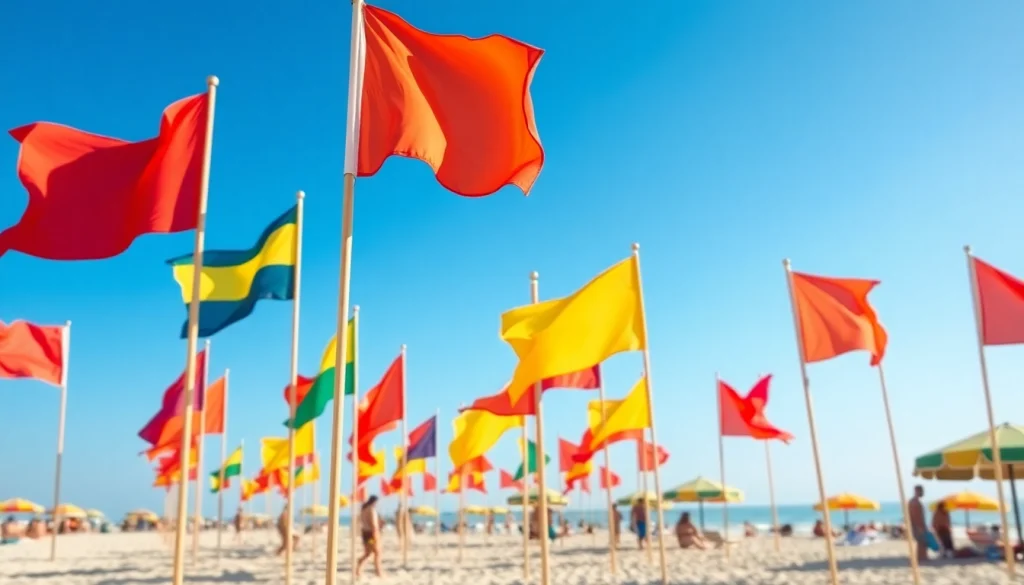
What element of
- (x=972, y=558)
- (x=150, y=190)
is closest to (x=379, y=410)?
(x=150, y=190)

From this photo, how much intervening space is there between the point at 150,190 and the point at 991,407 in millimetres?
12668

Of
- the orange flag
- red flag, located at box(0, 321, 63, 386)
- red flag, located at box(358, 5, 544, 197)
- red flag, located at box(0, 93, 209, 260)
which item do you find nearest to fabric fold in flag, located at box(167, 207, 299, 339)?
red flag, located at box(0, 93, 209, 260)

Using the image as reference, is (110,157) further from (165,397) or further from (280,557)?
(280,557)

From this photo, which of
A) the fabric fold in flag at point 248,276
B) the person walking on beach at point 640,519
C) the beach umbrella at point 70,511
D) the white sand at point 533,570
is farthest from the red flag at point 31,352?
the beach umbrella at point 70,511

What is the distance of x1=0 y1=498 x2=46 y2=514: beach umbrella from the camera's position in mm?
51312

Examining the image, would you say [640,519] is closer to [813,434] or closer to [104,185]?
[813,434]

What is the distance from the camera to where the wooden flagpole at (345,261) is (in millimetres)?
5098

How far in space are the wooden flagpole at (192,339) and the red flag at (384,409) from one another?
342 inches

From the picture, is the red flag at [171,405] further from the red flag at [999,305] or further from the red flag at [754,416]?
the red flag at [999,305]

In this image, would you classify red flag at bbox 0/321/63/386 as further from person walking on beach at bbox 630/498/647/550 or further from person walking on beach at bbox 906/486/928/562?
person walking on beach at bbox 906/486/928/562

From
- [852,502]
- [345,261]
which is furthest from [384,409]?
[852,502]

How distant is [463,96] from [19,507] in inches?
2274

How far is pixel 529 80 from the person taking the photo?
6812 mm

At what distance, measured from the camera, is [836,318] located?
12.1 m
